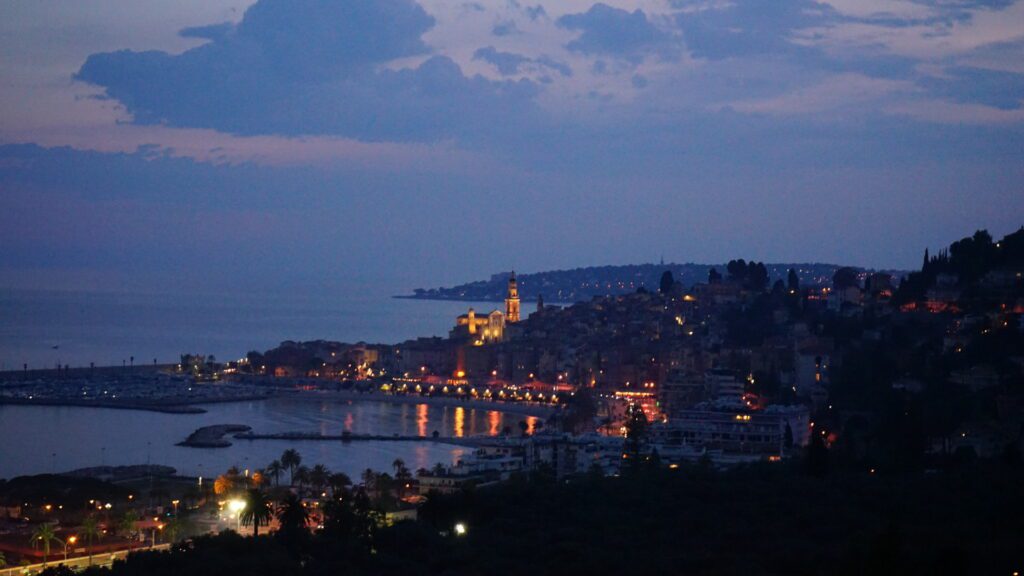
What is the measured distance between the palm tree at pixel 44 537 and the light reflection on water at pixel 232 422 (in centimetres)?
780

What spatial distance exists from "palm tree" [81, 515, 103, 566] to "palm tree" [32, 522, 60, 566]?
0.96 ft

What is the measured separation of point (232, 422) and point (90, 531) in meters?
18.9

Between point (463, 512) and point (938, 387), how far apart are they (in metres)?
10.4

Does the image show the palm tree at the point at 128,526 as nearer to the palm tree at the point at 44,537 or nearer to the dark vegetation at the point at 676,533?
the palm tree at the point at 44,537

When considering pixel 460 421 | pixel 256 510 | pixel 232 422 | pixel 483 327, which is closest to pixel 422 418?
pixel 460 421

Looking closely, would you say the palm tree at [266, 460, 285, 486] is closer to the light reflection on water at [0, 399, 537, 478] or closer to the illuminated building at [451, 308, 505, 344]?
the light reflection on water at [0, 399, 537, 478]

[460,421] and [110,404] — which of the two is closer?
[460,421]

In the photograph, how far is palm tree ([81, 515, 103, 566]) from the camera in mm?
15078

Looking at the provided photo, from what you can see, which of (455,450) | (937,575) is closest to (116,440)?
(455,450)

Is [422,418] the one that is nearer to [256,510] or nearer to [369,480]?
[369,480]

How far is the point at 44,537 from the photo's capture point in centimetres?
1476

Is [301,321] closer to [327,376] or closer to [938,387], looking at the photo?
[327,376]

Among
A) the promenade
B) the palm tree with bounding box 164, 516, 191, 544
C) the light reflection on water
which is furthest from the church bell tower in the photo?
the promenade

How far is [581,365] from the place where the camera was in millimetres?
42281
